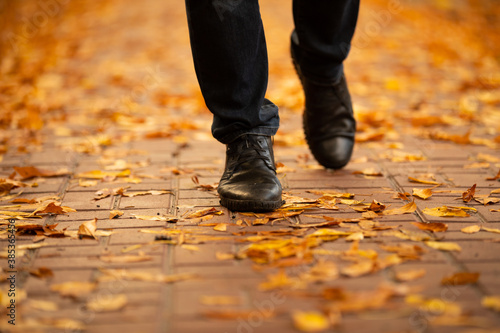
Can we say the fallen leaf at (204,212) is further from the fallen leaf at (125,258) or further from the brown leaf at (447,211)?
the brown leaf at (447,211)

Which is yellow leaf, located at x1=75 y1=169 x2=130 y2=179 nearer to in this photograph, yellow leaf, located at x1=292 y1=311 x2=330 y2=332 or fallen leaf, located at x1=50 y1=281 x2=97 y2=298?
fallen leaf, located at x1=50 y1=281 x2=97 y2=298

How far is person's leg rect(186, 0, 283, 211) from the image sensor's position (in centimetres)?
188

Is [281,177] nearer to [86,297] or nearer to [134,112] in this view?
[86,297]

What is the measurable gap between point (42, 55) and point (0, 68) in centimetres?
90

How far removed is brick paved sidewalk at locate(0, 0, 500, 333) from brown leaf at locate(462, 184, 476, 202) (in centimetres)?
3

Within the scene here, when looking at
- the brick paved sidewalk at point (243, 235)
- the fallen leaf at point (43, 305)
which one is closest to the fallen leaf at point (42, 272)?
the brick paved sidewalk at point (243, 235)

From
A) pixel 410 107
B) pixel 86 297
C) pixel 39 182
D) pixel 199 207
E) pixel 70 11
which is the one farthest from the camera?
pixel 70 11

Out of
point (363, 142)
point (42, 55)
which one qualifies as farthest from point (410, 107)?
point (42, 55)

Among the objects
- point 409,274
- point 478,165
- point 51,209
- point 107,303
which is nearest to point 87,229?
point 51,209

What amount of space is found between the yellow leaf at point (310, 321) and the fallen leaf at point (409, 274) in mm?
291

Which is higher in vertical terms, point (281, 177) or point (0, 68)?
point (0, 68)

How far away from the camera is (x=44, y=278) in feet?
4.83

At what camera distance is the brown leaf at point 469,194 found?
203 centimetres

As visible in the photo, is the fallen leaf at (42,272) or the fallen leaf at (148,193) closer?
the fallen leaf at (42,272)
